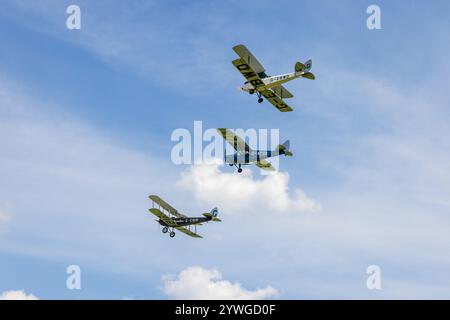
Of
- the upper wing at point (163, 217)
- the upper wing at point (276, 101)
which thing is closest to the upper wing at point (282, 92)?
the upper wing at point (276, 101)

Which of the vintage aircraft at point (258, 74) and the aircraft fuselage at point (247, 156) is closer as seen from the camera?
the vintage aircraft at point (258, 74)

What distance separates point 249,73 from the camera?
181 feet

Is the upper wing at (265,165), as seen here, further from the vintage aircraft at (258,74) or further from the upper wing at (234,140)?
the vintage aircraft at (258,74)

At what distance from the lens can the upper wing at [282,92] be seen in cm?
6256

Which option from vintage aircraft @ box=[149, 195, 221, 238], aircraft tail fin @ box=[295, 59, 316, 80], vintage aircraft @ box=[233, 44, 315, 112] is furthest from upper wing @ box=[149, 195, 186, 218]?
aircraft tail fin @ box=[295, 59, 316, 80]

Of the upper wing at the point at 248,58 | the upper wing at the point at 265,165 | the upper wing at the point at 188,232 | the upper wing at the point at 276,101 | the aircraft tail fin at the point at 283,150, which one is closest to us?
the upper wing at the point at 248,58

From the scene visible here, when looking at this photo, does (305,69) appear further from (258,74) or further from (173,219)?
(173,219)

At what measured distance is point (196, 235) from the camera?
70.9 metres

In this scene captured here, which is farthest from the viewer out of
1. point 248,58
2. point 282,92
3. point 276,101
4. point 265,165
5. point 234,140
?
point 265,165

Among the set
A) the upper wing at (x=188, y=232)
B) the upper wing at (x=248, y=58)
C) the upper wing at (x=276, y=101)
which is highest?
the upper wing at (x=248, y=58)

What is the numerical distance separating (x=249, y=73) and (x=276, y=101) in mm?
7149

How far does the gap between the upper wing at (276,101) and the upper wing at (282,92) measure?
161 centimetres

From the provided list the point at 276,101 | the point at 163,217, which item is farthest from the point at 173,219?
the point at 276,101
